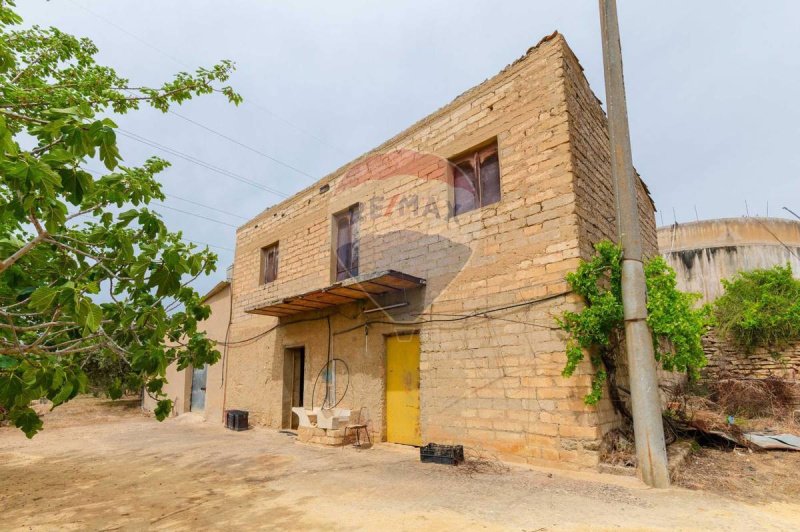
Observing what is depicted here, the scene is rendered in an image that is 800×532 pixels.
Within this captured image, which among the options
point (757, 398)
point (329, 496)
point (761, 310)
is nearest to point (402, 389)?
point (329, 496)

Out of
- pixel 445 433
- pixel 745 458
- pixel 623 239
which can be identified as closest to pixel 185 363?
pixel 445 433

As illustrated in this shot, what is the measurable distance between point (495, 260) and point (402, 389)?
112 inches

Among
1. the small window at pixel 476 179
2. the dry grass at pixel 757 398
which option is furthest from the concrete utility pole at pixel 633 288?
the dry grass at pixel 757 398

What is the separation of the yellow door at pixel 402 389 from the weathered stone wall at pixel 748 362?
7.46m

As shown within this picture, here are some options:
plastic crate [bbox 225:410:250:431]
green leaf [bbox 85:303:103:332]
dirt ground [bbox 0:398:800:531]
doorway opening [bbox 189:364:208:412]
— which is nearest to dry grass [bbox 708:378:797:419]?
dirt ground [bbox 0:398:800:531]

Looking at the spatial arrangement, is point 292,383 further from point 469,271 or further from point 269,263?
point 469,271

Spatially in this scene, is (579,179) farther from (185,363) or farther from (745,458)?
(185,363)

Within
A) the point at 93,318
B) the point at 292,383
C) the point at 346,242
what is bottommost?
the point at 292,383

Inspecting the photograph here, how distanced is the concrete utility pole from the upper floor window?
5.09 metres

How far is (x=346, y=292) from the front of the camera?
25.9 feet

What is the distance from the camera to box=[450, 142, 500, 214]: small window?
7.05m

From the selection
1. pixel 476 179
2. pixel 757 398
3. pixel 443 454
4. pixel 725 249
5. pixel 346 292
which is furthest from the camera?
pixel 725 249

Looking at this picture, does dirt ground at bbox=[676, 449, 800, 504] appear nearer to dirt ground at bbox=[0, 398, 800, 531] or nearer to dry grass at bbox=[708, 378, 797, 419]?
dirt ground at bbox=[0, 398, 800, 531]

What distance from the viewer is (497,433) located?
605 cm
